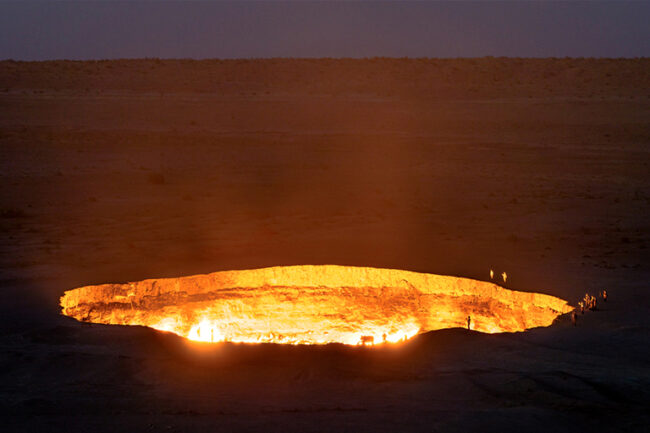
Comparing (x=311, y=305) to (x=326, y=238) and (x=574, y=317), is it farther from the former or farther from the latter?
(x=326, y=238)

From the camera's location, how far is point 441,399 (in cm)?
354

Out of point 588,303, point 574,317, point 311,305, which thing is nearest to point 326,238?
point 311,305

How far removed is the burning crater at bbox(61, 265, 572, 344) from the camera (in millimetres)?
5738

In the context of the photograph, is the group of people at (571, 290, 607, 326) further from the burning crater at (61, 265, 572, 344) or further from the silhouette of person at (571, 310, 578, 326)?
the burning crater at (61, 265, 572, 344)

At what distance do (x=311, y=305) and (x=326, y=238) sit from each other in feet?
9.24

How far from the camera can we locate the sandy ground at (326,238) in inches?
139

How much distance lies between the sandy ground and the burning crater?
0.43 metres

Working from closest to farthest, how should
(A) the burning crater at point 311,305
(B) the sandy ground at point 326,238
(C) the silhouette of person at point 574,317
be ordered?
1. (B) the sandy ground at point 326,238
2. (C) the silhouette of person at point 574,317
3. (A) the burning crater at point 311,305

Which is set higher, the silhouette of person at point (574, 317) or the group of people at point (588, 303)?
the group of people at point (588, 303)

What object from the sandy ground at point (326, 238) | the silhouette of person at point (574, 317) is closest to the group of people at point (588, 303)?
the silhouette of person at point (574, 317)

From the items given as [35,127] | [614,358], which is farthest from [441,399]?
[35,127]

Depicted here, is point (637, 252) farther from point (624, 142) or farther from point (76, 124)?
point (76, 124)

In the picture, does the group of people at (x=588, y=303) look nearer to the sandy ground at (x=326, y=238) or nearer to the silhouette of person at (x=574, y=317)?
the silhouette of person at (x=574, y=317)

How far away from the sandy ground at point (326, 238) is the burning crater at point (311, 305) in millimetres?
432
